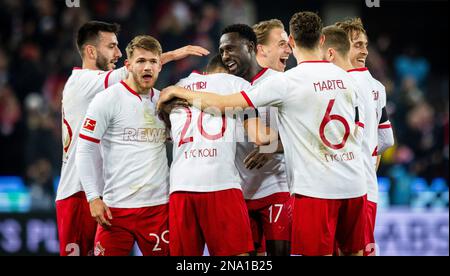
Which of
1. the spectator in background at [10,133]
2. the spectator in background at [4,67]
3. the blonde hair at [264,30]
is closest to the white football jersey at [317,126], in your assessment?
the blonde hair at [264,30]

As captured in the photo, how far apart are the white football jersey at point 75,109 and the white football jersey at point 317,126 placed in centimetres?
140

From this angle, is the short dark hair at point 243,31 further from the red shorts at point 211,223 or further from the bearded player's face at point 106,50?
the red shorts at point 211,223

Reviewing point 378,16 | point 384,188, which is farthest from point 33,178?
point 378,16

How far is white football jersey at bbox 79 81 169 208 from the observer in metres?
5.45

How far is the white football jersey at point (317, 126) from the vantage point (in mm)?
4957

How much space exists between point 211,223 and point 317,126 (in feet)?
3.19

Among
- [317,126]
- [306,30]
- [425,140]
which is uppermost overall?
[306,30]

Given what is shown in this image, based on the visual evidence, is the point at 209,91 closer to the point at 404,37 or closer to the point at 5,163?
the point at 5,163

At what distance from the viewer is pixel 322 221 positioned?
4.93 m

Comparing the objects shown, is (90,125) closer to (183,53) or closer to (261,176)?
(183,53)

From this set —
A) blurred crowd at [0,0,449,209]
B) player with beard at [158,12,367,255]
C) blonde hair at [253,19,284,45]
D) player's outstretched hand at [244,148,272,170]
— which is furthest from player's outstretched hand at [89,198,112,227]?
blurred crowd at [0,0,449,209]

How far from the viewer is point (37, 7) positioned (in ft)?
41.4

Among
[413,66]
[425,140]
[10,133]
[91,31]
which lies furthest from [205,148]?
[413,66]

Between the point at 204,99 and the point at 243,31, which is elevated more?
the point at 243,31
